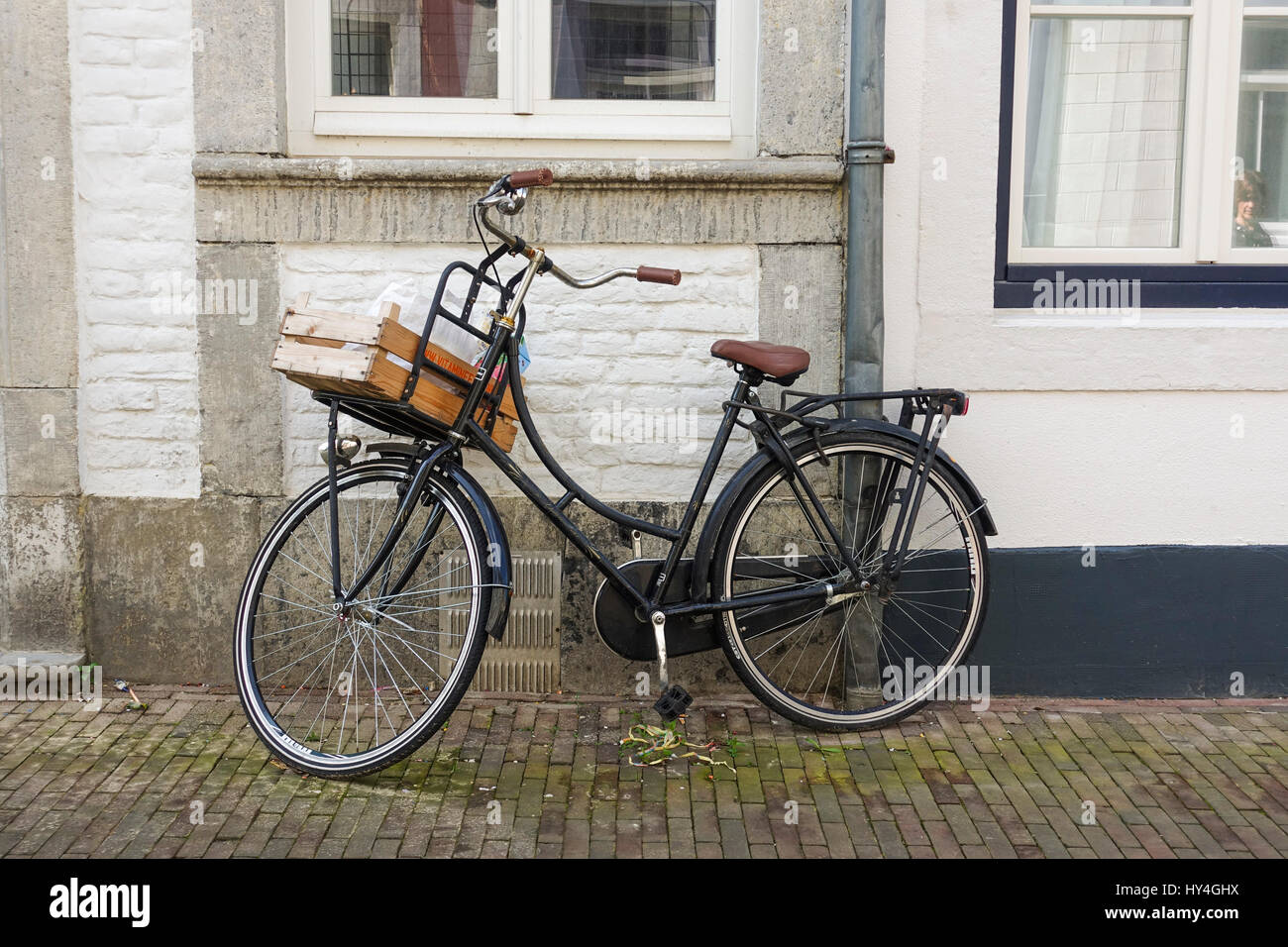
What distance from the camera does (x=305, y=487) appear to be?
15.8 feet

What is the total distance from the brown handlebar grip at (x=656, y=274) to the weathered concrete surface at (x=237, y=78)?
160cm

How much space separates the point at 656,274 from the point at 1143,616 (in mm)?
2307

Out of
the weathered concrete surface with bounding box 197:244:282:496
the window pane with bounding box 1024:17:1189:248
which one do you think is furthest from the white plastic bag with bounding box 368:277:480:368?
Answer: the window pane with bounding box 1024:17:1189:248

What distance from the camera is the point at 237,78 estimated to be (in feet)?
15.2

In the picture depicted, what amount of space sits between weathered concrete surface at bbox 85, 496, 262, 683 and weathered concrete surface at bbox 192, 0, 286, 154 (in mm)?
1327

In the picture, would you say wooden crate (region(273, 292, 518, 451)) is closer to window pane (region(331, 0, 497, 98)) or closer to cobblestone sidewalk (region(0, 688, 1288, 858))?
cobblestone sidewalk (region(0, 688, 1288, 858))

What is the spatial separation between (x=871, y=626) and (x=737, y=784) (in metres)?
0.90

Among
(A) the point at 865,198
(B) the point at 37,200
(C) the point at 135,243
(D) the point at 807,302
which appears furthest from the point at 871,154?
(B) the point at 37,200

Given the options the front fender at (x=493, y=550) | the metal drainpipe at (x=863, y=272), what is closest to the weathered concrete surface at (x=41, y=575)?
the front fender at (x=493, y=550)

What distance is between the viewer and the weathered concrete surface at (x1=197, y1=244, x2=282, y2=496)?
15.4ft

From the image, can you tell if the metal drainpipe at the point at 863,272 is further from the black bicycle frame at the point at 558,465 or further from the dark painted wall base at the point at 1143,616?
the dark painted wall base at the point at 1143,616

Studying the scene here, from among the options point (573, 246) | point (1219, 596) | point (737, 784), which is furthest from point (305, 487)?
point (1219, 596)

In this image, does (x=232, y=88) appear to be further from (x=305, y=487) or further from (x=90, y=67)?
(x=305, y=487)

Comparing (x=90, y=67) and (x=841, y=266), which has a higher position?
(x=90, y=67)
